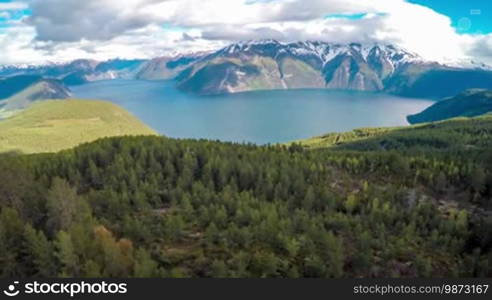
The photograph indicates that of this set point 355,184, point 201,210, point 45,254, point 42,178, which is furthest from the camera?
point 355,184

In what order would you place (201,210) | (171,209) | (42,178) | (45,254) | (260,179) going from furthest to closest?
1. (260,179)
2. (42,178)
3. (171,209)
4. (201,210)
5. (45,254)

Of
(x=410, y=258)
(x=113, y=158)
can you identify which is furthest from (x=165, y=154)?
(x=410, y=258)

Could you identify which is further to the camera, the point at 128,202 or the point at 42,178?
the point at 42,178

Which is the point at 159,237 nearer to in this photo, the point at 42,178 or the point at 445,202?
the point at 42,178

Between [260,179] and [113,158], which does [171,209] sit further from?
[113,158]

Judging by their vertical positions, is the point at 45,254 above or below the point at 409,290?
below

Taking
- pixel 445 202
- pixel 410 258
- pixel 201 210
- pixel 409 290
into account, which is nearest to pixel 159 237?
pixel 201 210
